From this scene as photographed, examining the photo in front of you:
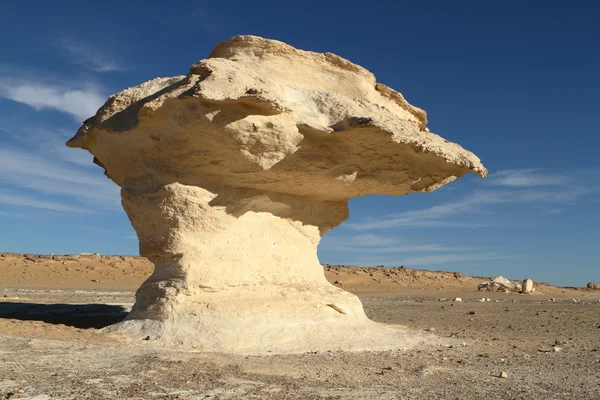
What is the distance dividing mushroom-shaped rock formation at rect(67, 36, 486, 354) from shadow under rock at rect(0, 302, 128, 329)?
1.78 meters

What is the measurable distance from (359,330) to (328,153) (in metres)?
2.78

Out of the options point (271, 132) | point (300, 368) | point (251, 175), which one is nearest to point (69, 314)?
point (251, 175)

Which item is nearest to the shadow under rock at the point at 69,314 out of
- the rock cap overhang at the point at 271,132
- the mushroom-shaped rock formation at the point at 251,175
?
the mushroom-shaped rock formation at the point at 251,175

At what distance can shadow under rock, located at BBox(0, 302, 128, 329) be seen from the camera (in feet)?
30.4

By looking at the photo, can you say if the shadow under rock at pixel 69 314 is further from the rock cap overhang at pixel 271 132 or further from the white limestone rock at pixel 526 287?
the white limestone rock at pixel 526 287

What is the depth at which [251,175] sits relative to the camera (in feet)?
25.9

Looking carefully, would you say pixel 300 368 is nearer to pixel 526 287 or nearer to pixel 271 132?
pixel 271 132

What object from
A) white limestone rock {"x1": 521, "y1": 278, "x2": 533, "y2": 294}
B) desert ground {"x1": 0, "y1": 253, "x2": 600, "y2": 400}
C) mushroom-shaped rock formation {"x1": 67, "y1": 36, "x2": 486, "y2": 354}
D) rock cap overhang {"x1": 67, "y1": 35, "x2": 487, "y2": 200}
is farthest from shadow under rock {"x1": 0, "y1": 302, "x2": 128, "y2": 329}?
white limestone rock {"x1": 521, "y1": 278, "x2": 533, "y2": 294}

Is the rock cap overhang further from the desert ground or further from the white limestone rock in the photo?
the white limestone rock

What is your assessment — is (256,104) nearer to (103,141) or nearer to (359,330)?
(103,141)

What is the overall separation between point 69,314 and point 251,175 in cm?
560

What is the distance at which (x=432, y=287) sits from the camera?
31.6 meters

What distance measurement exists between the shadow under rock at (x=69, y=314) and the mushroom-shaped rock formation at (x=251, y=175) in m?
1.78

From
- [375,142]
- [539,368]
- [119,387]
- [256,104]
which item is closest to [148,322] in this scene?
[119,387]
